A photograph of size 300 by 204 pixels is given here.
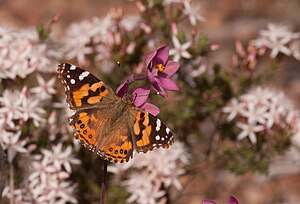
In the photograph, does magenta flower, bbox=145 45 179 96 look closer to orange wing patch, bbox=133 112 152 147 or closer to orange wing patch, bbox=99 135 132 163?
orange wing patch, bbox=133 112 152 147

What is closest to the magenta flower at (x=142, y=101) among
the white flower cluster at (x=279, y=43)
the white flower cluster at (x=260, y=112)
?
the white flower cluster at (x=260, y=112)

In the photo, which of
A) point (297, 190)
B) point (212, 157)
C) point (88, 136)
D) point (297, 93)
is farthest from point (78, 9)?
point (88, 136)

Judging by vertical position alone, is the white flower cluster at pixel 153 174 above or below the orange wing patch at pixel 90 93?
below

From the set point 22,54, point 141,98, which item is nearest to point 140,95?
point 141,98

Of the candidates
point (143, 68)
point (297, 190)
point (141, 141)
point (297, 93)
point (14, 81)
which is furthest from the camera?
point (297, 93)

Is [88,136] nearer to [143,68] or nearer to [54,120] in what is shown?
[54,120]

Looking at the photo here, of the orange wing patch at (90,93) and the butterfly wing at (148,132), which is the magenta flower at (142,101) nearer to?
the butterfly wing at (148,132)

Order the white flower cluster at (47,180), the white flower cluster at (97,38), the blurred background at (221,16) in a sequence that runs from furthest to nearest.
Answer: the blurred background at (221,16), the white flower cluster at (97,38), the white flower cluster at (47,180)
